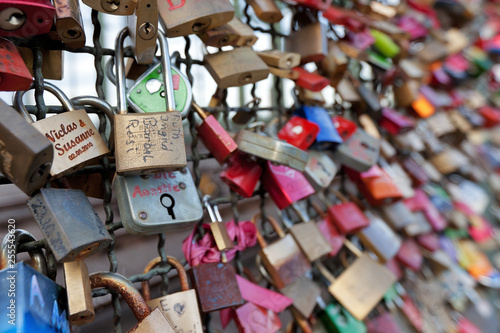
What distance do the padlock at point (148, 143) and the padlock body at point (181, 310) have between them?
0.71 ft

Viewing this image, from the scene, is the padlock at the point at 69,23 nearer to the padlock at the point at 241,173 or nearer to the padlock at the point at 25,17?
the padlock at the point at 25,17

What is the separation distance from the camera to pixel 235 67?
0.75m

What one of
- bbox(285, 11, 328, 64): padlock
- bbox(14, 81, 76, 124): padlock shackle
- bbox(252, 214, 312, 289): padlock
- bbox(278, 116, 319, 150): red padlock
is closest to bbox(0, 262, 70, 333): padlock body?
bbox(14, 81, 76, 124): padlock shackle

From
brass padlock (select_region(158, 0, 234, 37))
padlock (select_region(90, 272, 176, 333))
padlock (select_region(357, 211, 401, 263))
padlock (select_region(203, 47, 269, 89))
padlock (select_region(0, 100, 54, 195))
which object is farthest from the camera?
padlock (select_region(357, 211, 401, 263))

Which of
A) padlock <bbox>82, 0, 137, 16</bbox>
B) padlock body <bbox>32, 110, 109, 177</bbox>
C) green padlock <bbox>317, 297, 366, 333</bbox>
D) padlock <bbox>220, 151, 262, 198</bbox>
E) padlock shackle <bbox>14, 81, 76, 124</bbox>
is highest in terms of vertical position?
padlock <bbox>82, 0, 137, 16</bbox>

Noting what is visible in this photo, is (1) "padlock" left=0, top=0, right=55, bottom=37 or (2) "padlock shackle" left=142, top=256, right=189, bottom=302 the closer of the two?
(1) "padlock" left=0, top=0, right=55, bottom=37

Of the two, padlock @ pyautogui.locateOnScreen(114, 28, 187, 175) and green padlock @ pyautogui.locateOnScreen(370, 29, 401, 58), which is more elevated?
padlock @ pyautogui.locateOnScreen(114, 28, 187, 175)

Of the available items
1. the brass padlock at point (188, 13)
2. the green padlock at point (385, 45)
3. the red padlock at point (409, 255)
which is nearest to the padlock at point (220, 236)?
the brass padlock at point (188, 13)

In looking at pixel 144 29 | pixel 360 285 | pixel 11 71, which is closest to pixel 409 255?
pixel 360 285

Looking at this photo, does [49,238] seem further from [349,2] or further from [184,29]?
[349,2]

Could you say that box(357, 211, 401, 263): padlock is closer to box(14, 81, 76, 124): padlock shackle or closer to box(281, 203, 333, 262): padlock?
box(281, 203, 333, 262): padlock

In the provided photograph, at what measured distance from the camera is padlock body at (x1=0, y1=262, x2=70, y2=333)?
0.44 metres

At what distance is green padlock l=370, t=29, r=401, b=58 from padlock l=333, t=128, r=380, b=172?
0.42m

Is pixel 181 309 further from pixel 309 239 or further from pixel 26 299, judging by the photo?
pixel 309 239
